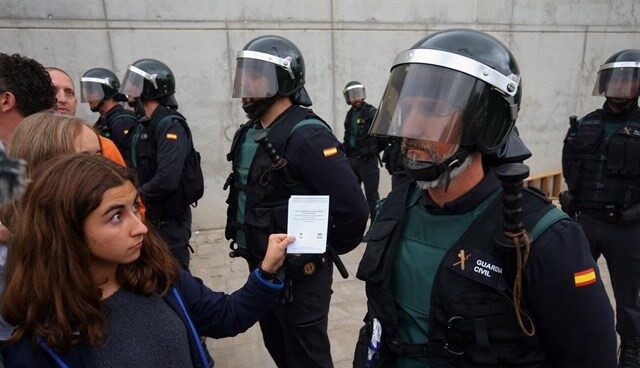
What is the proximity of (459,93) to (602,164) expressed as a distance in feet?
9.47

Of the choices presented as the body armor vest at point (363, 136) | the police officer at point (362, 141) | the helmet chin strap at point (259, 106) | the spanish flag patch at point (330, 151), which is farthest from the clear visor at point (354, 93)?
the spanish flag patch at point (330, 151)

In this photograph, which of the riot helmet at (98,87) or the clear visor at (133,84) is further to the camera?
the riot helmet at (98,87)

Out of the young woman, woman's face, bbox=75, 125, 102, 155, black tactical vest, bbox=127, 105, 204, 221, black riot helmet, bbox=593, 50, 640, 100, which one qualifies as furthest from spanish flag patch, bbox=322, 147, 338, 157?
black riot helmet, bbox=593, 50, 640, 100

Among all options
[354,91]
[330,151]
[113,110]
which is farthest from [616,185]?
[113,110]

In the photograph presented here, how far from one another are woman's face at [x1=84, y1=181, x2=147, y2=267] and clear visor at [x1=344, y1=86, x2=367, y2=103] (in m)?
5.75

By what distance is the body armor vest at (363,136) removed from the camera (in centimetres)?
691

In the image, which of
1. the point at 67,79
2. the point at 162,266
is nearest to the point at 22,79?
the point at 162,266

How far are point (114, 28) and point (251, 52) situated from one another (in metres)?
4.19

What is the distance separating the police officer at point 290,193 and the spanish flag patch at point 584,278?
1.42 metres

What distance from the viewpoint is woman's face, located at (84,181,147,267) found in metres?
1.20

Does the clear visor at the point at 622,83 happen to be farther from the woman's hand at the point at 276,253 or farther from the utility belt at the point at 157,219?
the utility belt at the point at 157,219

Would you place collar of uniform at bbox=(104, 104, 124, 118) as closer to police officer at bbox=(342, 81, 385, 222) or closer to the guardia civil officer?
the guardia civil officer

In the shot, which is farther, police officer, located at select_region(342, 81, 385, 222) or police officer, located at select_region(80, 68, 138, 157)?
police officer, located at select_region(342, 81, 385, 222)

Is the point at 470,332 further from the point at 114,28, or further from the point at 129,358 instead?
the point at 114,28
